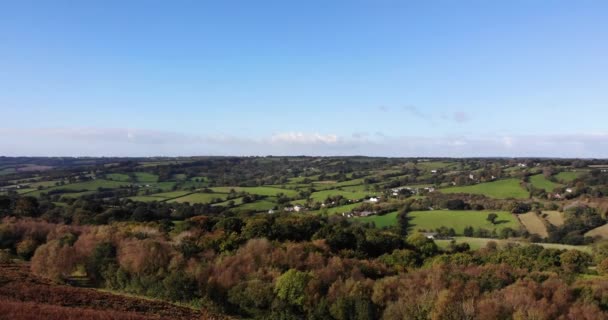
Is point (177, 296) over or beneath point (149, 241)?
beneath

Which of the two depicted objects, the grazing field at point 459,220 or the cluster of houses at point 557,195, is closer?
the grazing field at point 459,220

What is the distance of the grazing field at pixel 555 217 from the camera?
51509 millimetres

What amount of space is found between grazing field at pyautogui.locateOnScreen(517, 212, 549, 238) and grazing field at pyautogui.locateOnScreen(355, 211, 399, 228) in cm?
1541

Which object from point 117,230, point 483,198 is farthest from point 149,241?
point 483,198

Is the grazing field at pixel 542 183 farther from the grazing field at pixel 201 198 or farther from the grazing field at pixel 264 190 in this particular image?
the grazing field at pixel 201 198

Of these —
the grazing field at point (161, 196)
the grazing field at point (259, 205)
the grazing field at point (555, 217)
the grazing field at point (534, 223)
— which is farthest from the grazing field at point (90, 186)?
the grazing field at point (555, 217)

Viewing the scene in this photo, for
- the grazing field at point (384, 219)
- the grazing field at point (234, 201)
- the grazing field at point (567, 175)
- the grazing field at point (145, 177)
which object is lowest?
the grazing field at point (384, 219)

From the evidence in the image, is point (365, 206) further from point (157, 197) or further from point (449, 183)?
point (157, 197)

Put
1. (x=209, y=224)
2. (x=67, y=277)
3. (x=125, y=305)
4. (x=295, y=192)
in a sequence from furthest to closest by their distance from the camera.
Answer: (x=295, y=192), (x=209, y=224), (x=67, y=277), (x=125, y=305)

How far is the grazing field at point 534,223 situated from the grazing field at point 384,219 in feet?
50.6

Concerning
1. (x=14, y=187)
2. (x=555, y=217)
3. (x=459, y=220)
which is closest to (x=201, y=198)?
(x=14, y=187)

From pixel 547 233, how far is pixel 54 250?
48.8 metres

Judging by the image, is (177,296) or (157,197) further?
(157,197)

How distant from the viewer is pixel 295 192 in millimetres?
82812
